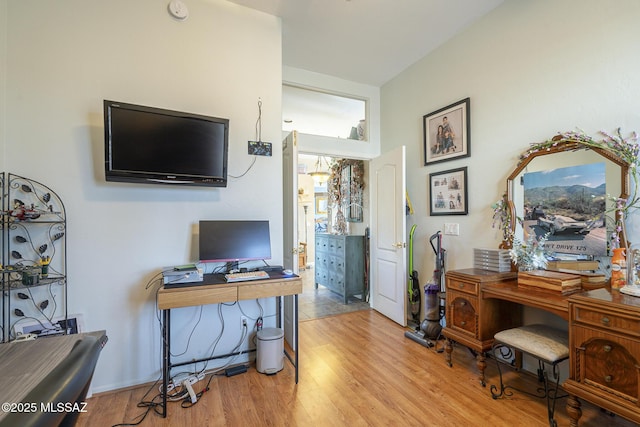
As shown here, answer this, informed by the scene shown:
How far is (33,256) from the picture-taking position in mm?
1973

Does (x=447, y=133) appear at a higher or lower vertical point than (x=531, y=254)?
higher

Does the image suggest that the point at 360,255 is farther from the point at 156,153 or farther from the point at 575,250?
the point at 156,153

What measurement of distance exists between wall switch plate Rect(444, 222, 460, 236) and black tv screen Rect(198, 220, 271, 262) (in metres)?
1.95

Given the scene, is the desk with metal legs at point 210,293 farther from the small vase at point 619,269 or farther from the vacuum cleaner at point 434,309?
the small vase at point 619,269

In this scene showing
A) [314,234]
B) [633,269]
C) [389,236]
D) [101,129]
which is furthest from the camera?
[314,234]

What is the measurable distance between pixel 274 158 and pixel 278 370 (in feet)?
6.20

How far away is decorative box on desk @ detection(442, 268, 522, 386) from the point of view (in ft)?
7.32

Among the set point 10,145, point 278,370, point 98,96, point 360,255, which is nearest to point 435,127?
point 360,255

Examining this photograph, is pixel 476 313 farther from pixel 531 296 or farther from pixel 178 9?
pixel 178 9

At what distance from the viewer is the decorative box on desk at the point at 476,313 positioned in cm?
223

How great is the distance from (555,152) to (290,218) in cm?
Answer: 236

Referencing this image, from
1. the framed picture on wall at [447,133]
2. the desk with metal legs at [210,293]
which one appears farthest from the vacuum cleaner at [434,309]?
the desk with metal legs at [210,293]

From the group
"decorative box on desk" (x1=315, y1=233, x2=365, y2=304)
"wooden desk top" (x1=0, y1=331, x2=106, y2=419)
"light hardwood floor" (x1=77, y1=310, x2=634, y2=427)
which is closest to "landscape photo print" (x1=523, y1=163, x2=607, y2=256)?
"light hardwood floor" (x1=77, y1=310, x2=634, y2=427)

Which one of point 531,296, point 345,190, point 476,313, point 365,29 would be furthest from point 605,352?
point 345,190
